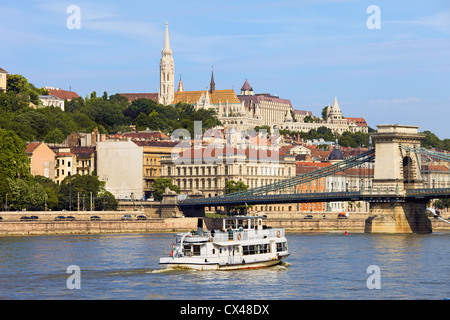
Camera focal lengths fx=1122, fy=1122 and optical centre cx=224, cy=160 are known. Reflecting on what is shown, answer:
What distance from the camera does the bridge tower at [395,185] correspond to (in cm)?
7519

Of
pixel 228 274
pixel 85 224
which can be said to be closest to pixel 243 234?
pixel 228 274

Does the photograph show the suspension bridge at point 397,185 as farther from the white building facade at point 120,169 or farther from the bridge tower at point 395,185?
the white building facade at point 120,169

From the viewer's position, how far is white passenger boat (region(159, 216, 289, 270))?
4394cm

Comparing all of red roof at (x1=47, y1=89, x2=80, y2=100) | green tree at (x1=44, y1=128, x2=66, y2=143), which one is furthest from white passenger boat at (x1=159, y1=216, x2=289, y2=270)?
red roof at (x1=47, y1=89, x2=80, y2=100)

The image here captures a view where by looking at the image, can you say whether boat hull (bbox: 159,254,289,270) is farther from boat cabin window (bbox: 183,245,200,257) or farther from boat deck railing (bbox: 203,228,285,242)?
boat deck railing (bbox: 203,228,285,242)

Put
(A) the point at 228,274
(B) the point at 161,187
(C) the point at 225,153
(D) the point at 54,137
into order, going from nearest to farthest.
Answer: (A) the point at 228,274 < (B) the point at 161,187 < (C) the point at 225,153 < (D) the point at 54,137

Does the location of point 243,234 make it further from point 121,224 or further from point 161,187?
point 161,187

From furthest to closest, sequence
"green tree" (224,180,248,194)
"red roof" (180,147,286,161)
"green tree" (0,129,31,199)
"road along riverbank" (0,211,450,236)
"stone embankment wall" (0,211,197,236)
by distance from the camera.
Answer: "red roof" (180,147,286,161), "green tree" (224,180,248,194), "green tree" (0,129,31,199), "road along riverbank" (0,211,450,236), "stone embankment wall" (0,211,197,236)

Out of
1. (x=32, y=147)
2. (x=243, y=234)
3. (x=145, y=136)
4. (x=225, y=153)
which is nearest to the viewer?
(x=243, y=234)

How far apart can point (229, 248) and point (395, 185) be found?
1294 inches

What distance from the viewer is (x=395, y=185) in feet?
249

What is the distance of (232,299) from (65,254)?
63.5 ft

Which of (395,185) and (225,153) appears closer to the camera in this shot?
(395,185)

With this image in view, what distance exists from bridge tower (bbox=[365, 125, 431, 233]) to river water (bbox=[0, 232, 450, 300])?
13.0m
